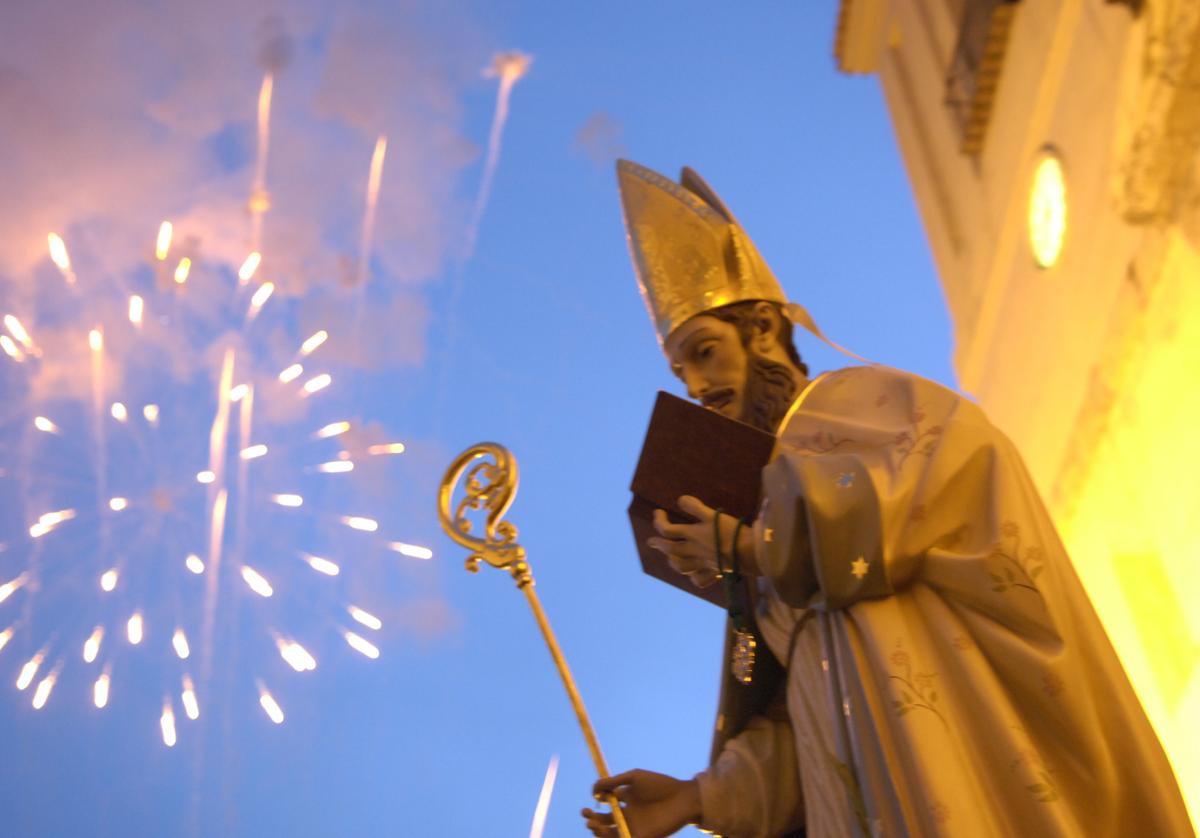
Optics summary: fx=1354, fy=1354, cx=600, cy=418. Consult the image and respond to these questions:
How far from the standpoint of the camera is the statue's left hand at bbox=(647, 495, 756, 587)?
90.4 inches

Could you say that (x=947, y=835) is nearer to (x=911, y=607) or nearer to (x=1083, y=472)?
(x=911, y=607)

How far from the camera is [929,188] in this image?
424 inches

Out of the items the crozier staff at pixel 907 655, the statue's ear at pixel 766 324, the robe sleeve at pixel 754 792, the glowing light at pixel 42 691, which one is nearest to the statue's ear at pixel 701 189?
the statue's ear at pixel 766 324

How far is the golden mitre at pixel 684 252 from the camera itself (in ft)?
9.84

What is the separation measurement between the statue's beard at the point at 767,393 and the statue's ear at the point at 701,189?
0.61 meters

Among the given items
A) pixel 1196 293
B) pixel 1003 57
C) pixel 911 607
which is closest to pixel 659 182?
pixel 911 607

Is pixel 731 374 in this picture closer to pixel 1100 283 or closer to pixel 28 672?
pixel 1100 283

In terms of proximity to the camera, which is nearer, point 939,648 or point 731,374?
point 939,648

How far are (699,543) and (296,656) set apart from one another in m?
12.0

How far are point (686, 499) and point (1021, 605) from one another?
63 cm

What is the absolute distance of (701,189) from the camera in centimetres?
343

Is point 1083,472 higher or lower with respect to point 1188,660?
higher

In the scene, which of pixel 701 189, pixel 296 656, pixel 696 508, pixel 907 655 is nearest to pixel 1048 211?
pixel 701 189

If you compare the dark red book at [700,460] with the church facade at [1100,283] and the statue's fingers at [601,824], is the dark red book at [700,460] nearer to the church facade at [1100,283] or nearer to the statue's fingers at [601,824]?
the statue's fingers at [601,824]
